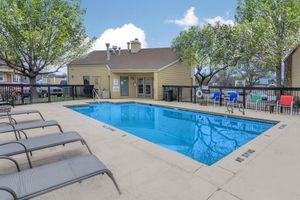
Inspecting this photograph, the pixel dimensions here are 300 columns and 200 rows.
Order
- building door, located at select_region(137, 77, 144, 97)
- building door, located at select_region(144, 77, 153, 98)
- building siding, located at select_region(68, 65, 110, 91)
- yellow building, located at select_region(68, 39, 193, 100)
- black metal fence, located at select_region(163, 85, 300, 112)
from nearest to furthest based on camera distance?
black metal fence, located at select_region(163, 85, 300, 112) → yellow building, located at select_region(68, 39, 193, 100) → building door, located at select_region(144, 77, 153, 98) → building siding, located at select_region(68, 65, 110, 91) → building door, located at select_region(137, 77, 144, 97)

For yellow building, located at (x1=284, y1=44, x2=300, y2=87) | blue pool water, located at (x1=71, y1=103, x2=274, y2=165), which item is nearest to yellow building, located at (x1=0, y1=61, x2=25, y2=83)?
blue pool water, located at (x1=71, y1=103, x2=274, y2=165)

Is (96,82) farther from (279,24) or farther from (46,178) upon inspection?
(46,178)

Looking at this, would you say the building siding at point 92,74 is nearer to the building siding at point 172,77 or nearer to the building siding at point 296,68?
the building siding at point 172,77

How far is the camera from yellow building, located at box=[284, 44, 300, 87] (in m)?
12.1

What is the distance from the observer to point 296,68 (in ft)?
40.3

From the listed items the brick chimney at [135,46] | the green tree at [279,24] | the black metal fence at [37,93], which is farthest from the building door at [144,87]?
the green tree at [279,24]

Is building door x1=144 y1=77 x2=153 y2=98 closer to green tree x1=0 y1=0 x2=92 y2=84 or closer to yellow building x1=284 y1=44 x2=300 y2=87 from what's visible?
green tree x1=0 y1=0 x2=92 y2=84

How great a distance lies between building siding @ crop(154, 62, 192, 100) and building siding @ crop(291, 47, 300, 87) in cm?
850

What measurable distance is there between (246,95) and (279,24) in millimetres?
4897

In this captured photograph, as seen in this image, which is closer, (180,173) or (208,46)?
(180,173)

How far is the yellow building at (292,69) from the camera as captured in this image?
12.1 metres

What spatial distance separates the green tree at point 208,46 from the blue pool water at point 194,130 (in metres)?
7.58

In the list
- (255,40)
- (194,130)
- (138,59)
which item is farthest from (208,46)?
(194,130)

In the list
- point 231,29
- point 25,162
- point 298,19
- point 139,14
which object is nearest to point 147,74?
point 139,14
